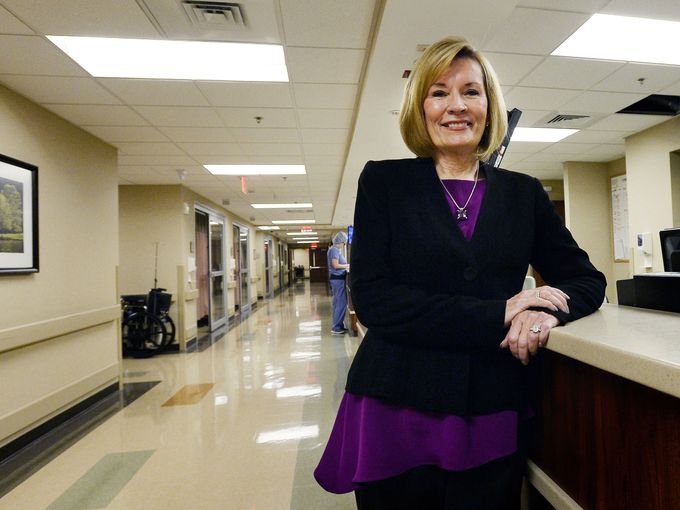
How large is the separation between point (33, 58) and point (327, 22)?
2.02 metres

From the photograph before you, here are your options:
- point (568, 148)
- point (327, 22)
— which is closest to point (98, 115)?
point (327, 22)

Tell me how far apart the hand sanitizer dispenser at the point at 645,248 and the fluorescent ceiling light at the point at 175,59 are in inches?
189

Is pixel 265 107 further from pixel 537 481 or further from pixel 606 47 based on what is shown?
pixel 537 481

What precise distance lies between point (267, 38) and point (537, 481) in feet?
8.69

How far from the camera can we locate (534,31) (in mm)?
2506

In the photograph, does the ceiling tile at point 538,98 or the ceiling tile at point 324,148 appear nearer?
the ceiling tile at point 538,98

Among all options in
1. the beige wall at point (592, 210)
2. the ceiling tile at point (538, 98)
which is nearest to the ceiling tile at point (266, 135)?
the ceiling tile at point (538, 98)

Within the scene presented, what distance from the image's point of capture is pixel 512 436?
29.3 inches

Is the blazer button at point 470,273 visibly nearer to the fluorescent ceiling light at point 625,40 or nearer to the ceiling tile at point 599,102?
the fluorescent ceiling light at point 625,40

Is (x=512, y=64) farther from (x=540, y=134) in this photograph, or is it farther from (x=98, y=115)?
(x=98, y=115)

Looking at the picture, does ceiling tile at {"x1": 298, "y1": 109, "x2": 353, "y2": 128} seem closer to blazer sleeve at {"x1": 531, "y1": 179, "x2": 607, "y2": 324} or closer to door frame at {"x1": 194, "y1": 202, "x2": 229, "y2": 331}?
blazer sleeve at {"x1": 531, "y1": 179, "x2": 607, "y2": 324}

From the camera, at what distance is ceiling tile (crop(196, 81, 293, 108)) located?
10.0 ft

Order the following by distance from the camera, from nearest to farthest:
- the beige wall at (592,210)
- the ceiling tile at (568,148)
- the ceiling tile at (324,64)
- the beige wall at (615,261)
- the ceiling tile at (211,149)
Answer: the ceiling tile at (324,64)
the ceiling tile at (211,149)
the ceiling tile at (568,148)
the beige wall at (615,261)
the beige wall at (592,210)

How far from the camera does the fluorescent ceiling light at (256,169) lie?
560 centimetres
